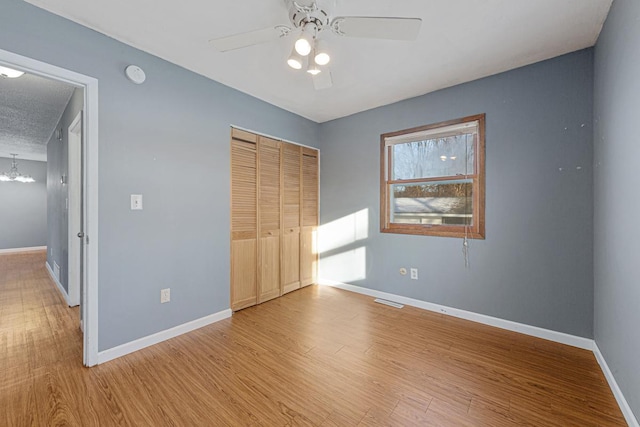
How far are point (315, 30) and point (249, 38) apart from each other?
0.41 meters

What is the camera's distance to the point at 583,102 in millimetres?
2193

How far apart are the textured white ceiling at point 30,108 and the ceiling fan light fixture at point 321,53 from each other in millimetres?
2884

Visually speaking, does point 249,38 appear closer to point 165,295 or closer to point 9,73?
point 165,295

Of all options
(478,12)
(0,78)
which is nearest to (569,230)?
(478,12)

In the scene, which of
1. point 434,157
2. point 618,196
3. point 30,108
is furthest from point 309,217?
point 30,108

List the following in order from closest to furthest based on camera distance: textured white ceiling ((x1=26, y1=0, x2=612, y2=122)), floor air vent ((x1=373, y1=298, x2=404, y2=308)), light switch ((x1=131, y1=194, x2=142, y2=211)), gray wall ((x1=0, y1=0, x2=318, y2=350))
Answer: textured white ceiling ((x1=26, y1=0, x2=612, y2=122)), gray wall ((x1=0, y1=0, x2=318, y2=350)), light switch ((x1=131, y1=194, x2=142, y2=211)), floor air vent ((x1=373, y1=298, x2=404, y2=308))

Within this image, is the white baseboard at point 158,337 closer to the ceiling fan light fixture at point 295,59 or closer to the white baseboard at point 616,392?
the ceiling fan light fixture at point 295,59

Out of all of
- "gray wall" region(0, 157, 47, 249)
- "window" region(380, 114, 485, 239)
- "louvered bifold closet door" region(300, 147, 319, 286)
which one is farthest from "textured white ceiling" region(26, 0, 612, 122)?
"gray wall" region(0, 157, 47, 249)

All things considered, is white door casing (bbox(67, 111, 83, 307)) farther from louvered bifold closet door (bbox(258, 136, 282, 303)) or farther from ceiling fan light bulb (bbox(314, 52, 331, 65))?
ceiling fan light bulb (bbox(314, 52, 331, 65))

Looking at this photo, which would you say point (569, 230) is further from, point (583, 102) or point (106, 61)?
point (106, 61)

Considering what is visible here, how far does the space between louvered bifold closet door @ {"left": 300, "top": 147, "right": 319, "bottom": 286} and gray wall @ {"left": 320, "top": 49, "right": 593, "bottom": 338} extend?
3.96ft

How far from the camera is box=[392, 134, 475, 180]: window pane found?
284 cm

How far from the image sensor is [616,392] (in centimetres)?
162

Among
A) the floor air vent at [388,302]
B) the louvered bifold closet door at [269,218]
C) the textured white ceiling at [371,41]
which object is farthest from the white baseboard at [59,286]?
the floor air vent at [388,302]
